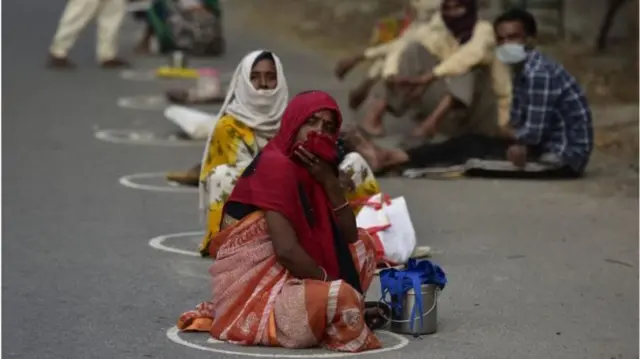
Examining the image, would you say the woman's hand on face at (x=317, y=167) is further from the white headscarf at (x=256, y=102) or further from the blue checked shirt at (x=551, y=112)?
the blue checked shirt at (x=551, y=112)

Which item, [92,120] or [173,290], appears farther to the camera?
[92,120]

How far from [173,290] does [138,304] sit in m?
0.35

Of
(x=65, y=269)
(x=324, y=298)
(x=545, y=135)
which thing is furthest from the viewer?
(x=545, y=135)

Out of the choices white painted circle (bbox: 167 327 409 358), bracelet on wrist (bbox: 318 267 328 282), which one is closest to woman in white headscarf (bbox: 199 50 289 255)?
white painted circle (bbox: 167 327 409 358)

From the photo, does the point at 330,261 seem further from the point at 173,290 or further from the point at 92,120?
the point at 92,120

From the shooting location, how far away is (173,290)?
8055 mm

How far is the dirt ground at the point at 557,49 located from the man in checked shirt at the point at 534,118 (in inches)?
38.9

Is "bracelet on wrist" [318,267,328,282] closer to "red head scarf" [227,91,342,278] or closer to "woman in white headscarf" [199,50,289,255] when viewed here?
"red head scarf" [227,91,342,278]

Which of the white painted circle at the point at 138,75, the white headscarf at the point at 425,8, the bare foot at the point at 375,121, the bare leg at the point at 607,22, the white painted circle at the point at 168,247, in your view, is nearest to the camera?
the white painted circle at the point at 168,247

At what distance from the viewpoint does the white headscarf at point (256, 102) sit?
8570 millimetres

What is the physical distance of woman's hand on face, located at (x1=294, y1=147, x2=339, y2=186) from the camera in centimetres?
676

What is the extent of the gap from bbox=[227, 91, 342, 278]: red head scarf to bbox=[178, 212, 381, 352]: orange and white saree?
0.44ft

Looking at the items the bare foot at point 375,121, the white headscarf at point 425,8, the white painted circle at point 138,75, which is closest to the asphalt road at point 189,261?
the bare foot at point 375,121

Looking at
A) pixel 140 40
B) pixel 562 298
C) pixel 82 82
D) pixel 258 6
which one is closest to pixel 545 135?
pixel 562 298
